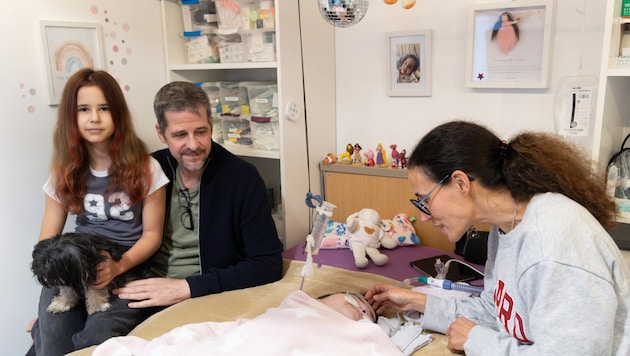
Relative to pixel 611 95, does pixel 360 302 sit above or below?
below

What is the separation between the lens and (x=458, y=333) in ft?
4.26

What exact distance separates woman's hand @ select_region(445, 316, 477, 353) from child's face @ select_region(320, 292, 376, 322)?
0.26 m

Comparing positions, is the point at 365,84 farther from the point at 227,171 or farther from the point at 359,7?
the point at 227,171

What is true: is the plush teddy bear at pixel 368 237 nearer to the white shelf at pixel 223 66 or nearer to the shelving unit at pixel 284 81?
the shelving unit at pixel 284 81

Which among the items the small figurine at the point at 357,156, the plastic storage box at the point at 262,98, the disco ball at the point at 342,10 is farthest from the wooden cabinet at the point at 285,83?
the disco ball at the point at 342,10

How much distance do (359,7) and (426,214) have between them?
83 centimetres

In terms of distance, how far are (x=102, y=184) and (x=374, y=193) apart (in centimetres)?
116

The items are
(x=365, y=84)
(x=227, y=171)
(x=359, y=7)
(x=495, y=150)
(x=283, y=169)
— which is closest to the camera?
(x=495, y=150)

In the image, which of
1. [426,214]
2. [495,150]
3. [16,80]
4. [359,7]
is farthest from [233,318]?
[16,80]

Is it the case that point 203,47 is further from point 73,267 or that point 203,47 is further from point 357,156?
point 73,267

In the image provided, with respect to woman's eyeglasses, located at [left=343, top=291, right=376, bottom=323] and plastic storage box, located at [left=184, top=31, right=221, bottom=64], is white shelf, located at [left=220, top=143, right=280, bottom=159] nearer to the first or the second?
plastic storage box, located at [left=184, top=31, right=221, bottom=64]

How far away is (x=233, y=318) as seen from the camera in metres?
1.56

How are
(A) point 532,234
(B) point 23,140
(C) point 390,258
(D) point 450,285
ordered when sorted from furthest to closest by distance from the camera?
(C) point 390,258
(B) point 23,140
(D) point 450,285
(A) point 532,234

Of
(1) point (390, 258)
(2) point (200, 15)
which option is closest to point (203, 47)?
(2) point (200, 15)
